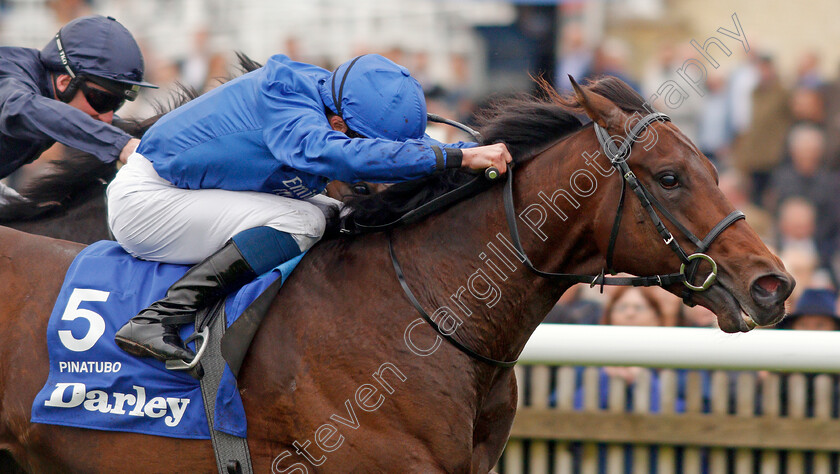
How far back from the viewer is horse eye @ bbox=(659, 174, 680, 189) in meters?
3.04

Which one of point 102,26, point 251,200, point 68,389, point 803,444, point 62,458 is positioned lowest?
point 803,444

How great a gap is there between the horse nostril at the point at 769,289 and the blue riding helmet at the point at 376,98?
124cm

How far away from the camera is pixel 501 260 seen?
3234 mm

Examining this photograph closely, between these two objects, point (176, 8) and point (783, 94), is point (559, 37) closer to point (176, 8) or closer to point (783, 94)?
point (783, 94)

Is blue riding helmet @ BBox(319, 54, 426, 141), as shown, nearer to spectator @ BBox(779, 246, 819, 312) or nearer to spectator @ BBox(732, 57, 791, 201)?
spectator @ BBox(779, 246, 819, 312)

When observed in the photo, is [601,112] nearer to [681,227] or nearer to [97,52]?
[681,227]

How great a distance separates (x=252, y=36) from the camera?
9.75m

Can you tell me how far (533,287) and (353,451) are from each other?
0.83m

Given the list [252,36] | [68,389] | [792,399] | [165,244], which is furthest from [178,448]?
[252,36]

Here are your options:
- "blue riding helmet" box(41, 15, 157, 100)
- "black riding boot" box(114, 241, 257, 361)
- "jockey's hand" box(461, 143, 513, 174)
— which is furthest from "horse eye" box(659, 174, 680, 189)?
"blue riding helmet" box(41, 15, 157, 100)

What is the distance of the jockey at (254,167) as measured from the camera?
3.07 metres

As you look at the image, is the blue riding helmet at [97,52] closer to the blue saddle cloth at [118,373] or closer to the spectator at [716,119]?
the blue saddle cloth at [118,373]

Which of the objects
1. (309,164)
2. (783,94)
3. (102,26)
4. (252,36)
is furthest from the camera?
(252,36)

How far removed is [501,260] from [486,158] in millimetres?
358
